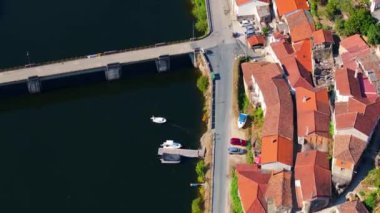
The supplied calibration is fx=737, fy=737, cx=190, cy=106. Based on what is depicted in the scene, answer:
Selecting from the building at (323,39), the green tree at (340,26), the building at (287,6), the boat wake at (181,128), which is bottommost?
the boat wake at (181,128)

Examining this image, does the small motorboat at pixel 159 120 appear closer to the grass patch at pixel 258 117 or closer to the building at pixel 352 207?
the grass patch at pixel 258 117

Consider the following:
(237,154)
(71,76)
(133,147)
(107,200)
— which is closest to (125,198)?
(107,200)

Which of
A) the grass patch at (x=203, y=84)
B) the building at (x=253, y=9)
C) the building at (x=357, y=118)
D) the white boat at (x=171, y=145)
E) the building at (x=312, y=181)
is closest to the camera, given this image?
the building at (x=312, y=181)

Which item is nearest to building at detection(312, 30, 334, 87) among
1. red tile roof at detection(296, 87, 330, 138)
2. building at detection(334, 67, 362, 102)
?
building at detection(334, 67, 362, 102)

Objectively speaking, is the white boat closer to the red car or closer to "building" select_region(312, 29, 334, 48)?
the red car

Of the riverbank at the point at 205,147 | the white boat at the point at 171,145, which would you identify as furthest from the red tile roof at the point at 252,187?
the white boat at the point at 171,145

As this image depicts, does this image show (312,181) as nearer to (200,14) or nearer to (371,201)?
(371,201)

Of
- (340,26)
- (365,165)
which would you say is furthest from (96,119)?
(365,165)
